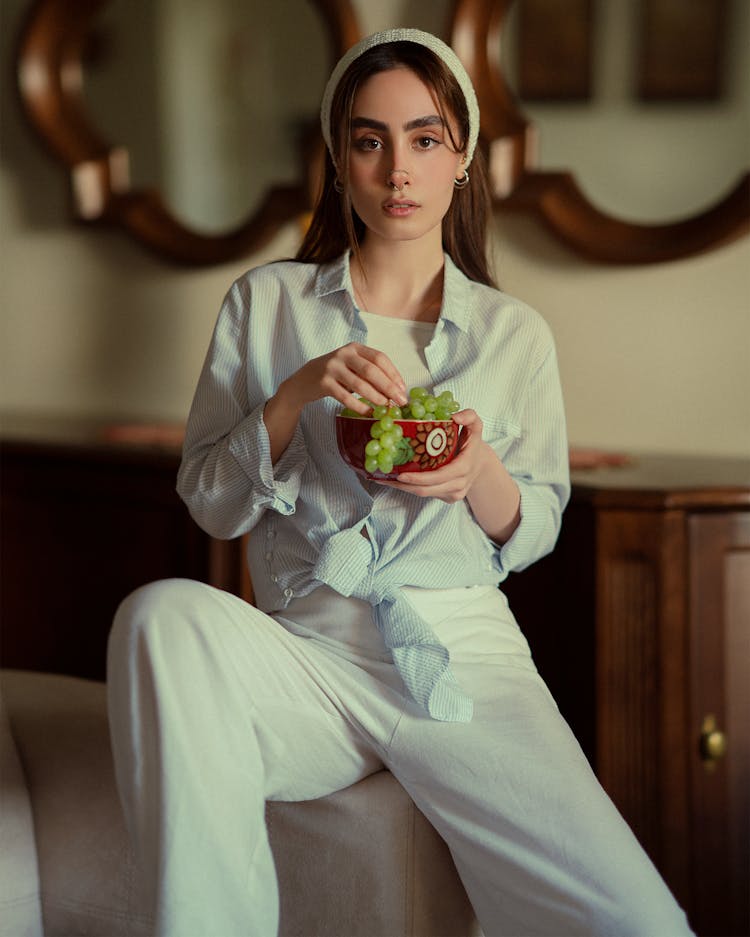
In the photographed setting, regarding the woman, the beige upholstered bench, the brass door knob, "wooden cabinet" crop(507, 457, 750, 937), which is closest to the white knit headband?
the woman

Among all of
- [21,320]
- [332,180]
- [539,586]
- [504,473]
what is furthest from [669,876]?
[21,320]

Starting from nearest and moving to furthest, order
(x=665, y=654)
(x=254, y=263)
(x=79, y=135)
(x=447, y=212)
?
(x=447, y=212) → (x=665, y=654) → (x=254, y=263) → (x=79, y=135)

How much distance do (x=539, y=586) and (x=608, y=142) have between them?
90cm

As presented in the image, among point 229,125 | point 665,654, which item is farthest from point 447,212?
point 229,125

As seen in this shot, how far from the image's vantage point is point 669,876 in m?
1.88

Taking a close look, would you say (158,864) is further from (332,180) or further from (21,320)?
(21,320)

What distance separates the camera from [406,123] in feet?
4.79

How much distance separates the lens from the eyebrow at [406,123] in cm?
146

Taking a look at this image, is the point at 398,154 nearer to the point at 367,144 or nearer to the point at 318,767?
the point at 367,144

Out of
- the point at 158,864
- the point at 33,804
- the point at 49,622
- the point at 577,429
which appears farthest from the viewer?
the point at 49,622

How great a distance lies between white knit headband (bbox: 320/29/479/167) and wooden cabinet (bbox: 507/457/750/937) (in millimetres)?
611

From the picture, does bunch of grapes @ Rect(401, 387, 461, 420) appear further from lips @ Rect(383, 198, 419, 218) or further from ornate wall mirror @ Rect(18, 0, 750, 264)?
ornate wall mirror @ Rect(18, 0, 750, 264)

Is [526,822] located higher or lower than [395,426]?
lower

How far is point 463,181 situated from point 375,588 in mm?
572
